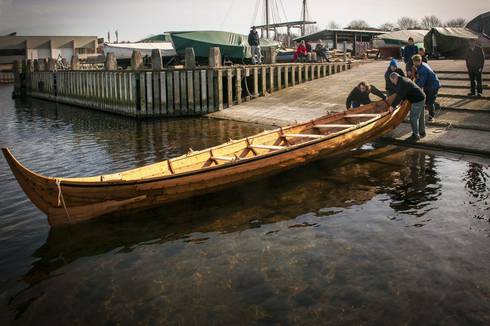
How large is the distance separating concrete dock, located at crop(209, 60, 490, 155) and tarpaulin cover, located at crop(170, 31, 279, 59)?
677cm

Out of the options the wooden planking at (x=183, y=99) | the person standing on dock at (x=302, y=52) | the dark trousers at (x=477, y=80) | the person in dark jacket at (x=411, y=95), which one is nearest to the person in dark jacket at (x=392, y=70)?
the person in dark jacket at (x=411, y=95)

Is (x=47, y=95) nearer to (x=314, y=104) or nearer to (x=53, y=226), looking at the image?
(x=314, y=104)

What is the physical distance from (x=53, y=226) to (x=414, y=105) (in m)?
10.5

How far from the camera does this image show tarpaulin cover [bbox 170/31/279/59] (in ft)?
92.8

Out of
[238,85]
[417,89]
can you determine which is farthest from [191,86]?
[417,89]

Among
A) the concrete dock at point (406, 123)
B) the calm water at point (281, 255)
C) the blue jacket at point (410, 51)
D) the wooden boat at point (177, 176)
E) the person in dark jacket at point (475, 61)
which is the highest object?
the blue jacket at point (410, 51)

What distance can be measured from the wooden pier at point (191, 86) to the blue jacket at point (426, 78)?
11053mm

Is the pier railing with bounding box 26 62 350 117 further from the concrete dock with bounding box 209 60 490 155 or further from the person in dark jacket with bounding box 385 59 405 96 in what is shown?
the person in dark jacket with bounding box 385 59 405 96

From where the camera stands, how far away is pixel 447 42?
28.7 meters

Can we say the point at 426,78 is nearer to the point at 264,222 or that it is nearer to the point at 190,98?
the point at 264,222

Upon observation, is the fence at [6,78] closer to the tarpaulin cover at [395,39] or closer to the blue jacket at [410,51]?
the tarpaulin cover at [395,39]

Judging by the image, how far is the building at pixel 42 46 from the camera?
81.5m

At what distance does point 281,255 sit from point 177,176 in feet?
9.55

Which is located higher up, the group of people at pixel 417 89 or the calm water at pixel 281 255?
the group of people at pixel 417 89
